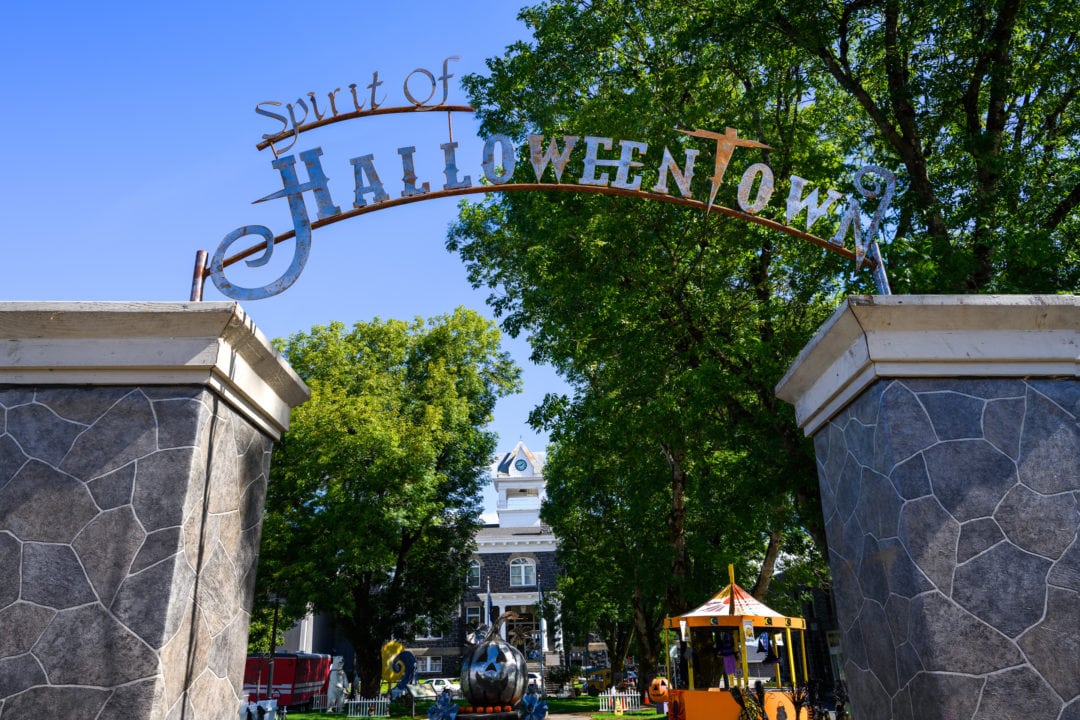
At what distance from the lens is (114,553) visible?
398 centimetres

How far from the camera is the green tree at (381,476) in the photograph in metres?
23.7

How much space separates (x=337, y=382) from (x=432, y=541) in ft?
21.9

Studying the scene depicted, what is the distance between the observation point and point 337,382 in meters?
27.4

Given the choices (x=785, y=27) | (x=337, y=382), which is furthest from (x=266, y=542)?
(x=785, y=27)

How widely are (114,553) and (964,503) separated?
4.45 meters

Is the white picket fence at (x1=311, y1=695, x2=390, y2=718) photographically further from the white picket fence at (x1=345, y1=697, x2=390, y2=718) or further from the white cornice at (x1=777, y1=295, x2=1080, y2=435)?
the white cornice at (x1=777, y1=295, x2=1080, y2=435)

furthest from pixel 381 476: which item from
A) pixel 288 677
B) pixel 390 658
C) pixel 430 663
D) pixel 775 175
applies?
pixel 430 663

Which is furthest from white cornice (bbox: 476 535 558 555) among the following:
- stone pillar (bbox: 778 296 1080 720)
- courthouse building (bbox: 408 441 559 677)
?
stone pillar (bbox: 778 296 1080 720)

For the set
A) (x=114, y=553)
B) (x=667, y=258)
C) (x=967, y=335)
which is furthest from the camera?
(x=667, y=258)

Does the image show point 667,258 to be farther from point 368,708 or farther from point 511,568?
point 511,568

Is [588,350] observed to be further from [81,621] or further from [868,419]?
[81,621]

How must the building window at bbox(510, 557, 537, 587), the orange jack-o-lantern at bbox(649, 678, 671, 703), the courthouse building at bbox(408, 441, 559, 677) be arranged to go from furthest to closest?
the building window at bbox(510, 557, 537, 587)
the courthouse building at bbox(408, 441, 559, 677)
the orange jack-o-lantern at bbox(649, 678, 671, 703)

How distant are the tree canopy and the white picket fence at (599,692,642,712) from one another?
11828 millimetres

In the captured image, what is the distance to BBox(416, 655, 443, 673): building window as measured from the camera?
44594mm
